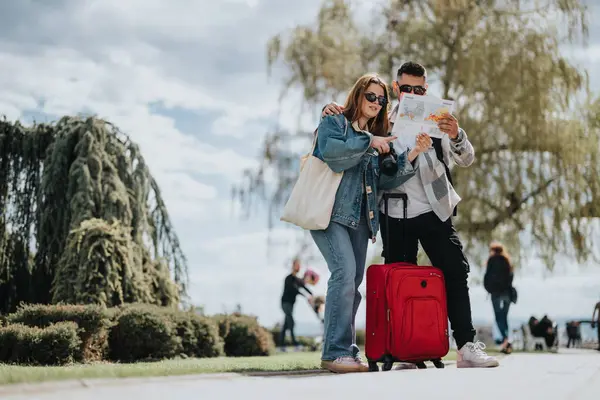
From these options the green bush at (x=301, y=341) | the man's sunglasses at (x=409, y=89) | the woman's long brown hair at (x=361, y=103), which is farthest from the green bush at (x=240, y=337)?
the man's sunglasses at (x=409, y=89)

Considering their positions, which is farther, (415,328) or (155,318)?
(155,318)

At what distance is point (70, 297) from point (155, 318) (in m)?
1.82

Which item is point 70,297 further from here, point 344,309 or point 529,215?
point 529,215

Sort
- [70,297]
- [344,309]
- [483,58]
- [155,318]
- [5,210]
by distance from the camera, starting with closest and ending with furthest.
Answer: [344,309], [155,318], [70,297], [5,210], [483,58]

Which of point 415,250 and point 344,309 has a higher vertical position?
point 415,250

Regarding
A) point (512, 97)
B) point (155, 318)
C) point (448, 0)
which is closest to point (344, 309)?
point (155, 318)

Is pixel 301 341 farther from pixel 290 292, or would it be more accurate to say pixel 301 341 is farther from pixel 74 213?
pixel 74 213

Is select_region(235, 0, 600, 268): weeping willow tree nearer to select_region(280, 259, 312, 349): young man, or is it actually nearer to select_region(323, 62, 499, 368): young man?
select_region(280, 259, 312, 349): young man

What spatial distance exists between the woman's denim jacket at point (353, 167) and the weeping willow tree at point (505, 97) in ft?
33.2

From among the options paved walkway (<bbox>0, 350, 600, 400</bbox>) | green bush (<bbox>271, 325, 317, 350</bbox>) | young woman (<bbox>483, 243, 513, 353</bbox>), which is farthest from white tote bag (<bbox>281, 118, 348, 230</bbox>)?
green bush (<bbox>271, 325, 317, 350</bbox>)

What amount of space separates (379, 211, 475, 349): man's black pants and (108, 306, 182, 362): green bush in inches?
158

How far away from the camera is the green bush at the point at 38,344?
7.28 meters

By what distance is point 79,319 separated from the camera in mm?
7953

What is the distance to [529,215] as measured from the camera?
52.0 feet
